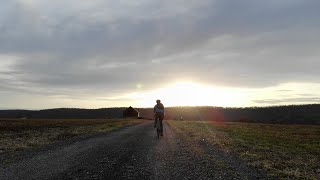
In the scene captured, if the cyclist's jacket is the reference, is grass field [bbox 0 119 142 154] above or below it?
below

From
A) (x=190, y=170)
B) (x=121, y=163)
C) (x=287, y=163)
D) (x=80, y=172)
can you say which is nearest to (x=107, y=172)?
→ (x=80, y=172)

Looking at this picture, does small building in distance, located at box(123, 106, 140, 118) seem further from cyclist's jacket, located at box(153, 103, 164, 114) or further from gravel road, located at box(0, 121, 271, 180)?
gravel road, located at box(0, 121, 271, 180)

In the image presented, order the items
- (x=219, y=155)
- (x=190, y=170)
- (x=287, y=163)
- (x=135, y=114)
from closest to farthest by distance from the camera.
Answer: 1. (x=190, y=170)
2. (x=287, y=163)
3. (x=219, y=155)
4. (x=135, y=114)

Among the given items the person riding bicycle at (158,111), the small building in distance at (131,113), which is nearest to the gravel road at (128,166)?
the person riding bicycle at (158,111)

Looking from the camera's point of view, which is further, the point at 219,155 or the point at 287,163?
the point at 219,155

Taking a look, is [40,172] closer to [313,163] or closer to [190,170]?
[190,170]

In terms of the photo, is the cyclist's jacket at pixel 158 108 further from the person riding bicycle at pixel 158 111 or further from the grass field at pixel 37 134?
the grass field at pixel 37 134

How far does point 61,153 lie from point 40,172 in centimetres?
570

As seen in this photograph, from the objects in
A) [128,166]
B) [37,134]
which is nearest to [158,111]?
[37,134]

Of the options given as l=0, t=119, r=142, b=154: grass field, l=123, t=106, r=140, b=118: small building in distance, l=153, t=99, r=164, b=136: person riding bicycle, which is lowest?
l=0, t=119, r=142, b=154: grass field

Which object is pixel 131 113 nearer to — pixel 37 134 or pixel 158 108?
pixel 37 134

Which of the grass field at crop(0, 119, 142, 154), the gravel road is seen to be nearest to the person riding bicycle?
the grass field at crop(0, 119, 142, 154)

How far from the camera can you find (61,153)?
61.4ft

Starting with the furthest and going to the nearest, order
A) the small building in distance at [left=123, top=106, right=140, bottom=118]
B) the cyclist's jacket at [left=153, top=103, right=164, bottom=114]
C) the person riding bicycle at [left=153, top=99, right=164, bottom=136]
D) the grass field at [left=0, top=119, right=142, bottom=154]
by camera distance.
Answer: the small building in distance at [left=123, top=106, right=140, bottom=118], the cyclist's jacket at [left=153, top=103, right=164, bottom=114], the person riding bicycle at [left=153, top=99, right=164, bottom=136], the grass field at [left=0, top=119, right=142, bottom=154]
